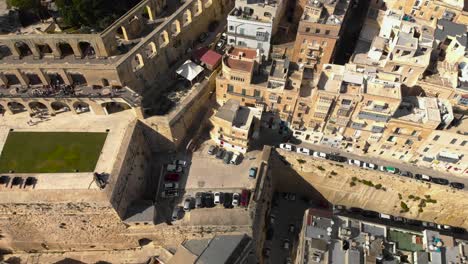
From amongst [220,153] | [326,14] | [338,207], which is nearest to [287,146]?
[220,153]

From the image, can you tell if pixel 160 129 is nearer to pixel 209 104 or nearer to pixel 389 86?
pixel 209 104

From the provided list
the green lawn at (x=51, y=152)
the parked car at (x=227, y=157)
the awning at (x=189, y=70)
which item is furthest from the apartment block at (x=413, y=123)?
the green lawn at (x=51, y=152)

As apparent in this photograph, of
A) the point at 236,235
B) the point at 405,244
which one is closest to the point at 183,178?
the point at 236,235

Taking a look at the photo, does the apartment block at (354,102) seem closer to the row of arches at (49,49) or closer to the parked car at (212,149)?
the parked car at (212,149)

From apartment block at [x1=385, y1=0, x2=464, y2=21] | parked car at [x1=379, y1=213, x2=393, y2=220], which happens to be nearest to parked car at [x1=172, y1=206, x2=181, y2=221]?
parked car at [x1=379, y1=213, x2=393, y2=220]

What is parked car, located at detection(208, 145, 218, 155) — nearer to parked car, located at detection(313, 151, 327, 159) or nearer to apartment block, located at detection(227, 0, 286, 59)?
parked car, located at detection(313, 151, 327, 159)

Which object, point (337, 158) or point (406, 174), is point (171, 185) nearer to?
point (337, 158)
